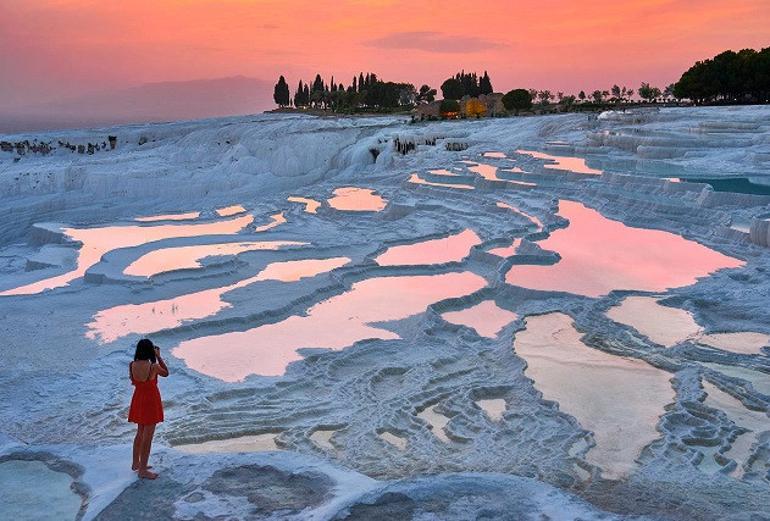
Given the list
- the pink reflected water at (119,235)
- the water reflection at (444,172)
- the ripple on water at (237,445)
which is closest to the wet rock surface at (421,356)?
the ripple on water at (237,445)

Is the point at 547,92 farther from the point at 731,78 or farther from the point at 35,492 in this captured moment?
the point at 35,492

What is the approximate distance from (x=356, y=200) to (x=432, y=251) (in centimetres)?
693

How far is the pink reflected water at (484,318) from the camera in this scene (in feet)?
26.6

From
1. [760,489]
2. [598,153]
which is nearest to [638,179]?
[598,153]

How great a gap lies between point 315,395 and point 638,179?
11088 millimetres

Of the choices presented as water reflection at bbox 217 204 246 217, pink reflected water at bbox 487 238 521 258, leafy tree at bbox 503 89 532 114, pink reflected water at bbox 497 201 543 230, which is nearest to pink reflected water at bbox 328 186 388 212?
water reflection at bbox 217 204 246 217

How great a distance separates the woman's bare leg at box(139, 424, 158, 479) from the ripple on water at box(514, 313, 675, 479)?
2795mm

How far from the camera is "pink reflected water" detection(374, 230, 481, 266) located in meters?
11.2

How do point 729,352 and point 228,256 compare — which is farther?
point 228,256

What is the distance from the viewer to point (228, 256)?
37.8 ft

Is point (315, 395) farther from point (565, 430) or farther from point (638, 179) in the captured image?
point (638, 179)

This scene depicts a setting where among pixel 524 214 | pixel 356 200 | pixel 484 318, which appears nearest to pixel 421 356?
pixel 484 318

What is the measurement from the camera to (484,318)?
8.49 m

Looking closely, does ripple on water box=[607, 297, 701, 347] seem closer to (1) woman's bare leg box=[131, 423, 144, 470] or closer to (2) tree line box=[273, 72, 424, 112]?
(1) woman's bare leg box=[131, 423, 144, 470]
